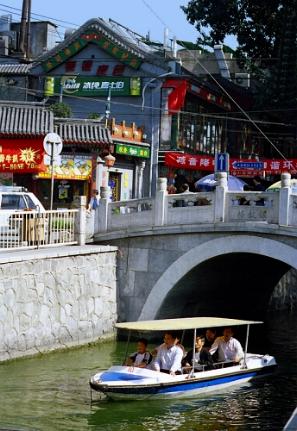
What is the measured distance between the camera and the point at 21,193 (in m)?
24.5

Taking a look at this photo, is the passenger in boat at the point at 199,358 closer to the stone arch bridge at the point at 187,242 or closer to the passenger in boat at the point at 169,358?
the passenger in boat at the point at 169,358

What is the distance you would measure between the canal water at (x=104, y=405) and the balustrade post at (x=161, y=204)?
14.1 feet

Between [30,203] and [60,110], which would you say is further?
[60,110]

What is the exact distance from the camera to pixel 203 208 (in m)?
23.6

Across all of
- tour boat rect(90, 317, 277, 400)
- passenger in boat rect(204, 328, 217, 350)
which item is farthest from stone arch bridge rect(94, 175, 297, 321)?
tour boat rect(90, 317, 277, 400)

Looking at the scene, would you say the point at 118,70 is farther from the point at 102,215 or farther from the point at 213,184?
the point at 102,215

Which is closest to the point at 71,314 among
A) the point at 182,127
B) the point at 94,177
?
the point at 94,177

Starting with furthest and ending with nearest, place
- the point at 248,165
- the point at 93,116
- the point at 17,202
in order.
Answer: the point at 248,165 < the point at 93,116 < the point at 17,202

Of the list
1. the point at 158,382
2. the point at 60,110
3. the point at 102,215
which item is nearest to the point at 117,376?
the point at 158,382

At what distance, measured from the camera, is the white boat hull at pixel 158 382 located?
1792 centimetres

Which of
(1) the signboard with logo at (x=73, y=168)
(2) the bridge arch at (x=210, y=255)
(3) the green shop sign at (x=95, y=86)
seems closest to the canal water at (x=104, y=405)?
(2) the bridge arch at (x=210, y=255)

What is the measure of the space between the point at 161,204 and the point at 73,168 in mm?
8999

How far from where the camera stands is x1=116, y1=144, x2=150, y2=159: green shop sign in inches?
1333

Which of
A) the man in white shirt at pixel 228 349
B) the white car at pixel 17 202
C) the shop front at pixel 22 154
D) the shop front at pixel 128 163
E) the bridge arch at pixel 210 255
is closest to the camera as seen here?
the man in white shirt at pixel 228 349
